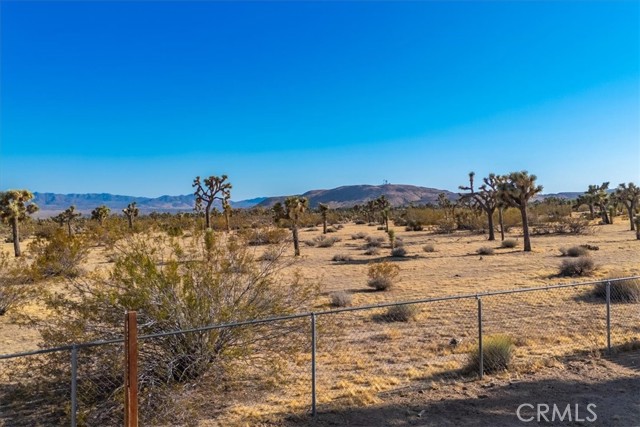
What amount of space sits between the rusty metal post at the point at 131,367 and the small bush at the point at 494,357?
6.11m

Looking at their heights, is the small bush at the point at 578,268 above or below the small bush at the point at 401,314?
above

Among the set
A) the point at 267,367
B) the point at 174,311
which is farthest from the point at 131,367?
the point at 267,367

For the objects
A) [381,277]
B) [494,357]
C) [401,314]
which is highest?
[381,277]

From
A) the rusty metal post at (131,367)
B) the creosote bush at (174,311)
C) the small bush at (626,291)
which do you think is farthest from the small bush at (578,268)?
the rusty metal post at (131,367)

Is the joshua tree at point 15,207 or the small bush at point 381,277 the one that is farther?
the joshua tree at point 15,207

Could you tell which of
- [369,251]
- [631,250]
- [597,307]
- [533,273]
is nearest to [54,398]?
[597,307]

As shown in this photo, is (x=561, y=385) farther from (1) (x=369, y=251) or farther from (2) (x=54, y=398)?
(1) (x=369, y=251)

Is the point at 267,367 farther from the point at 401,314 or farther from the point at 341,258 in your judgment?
the point at 341,258

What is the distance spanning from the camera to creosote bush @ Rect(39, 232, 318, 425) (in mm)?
7445

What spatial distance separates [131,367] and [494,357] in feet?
22.0

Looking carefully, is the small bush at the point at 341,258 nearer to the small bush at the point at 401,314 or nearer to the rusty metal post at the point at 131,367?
the small bush at the point at 401,314

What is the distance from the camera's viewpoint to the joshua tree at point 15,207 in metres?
39.9

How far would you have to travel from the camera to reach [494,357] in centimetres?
904

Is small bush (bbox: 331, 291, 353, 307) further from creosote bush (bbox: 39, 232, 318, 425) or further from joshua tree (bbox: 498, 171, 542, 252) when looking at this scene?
joshua tree (bbox: 498, 171, 542, 252)
